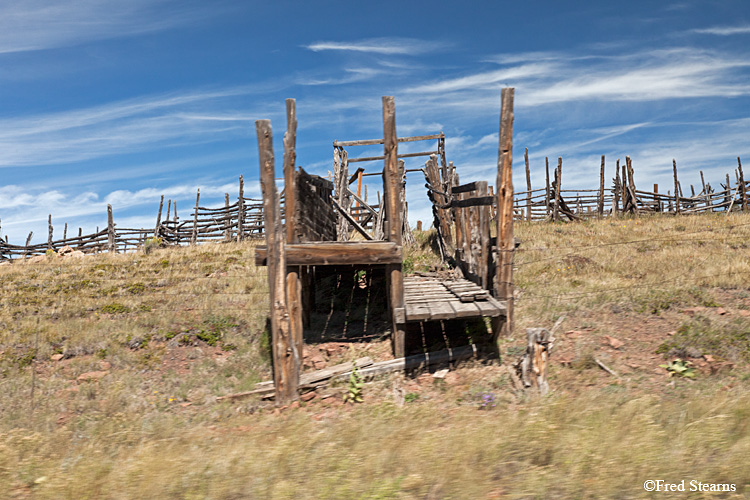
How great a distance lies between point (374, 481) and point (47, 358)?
341 inches

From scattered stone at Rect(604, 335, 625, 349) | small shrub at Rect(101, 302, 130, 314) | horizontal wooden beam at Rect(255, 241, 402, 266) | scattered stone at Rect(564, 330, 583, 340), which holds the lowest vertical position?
scattered stone at Rect(604, 335, 625, 349)

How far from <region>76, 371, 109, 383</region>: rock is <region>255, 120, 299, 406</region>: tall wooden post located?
3650 millimetres

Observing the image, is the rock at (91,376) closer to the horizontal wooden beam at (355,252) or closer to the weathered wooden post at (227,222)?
the horizontal wooden beam at (355,252)

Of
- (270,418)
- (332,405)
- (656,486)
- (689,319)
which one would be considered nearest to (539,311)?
(689,319)

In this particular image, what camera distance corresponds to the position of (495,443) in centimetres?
371

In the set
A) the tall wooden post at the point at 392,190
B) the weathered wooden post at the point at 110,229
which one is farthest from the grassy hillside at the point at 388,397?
the weathered wooden post at the point at 110,229

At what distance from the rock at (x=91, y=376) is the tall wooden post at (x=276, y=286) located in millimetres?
3650

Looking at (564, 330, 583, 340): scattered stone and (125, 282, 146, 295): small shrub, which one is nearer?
(564, 330, 583, 340): scattered stone

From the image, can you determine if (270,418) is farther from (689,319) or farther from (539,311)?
(689,319)

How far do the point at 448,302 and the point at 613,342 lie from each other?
8.29 feet

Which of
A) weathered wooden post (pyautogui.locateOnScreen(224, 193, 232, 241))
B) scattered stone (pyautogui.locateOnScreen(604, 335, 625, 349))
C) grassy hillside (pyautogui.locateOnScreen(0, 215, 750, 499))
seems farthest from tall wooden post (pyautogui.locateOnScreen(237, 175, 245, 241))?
scattered stone (pyautogui.locateOnScreen(604, 335, 625, 349))

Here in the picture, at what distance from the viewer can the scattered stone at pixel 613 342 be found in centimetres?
718

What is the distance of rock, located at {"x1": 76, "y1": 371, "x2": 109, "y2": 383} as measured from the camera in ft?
27.3

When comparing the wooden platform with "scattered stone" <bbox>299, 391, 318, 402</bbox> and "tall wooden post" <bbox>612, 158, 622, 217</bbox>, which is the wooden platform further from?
"tall wooden post" <bbox>612, 158, 622, 217</bbox>
